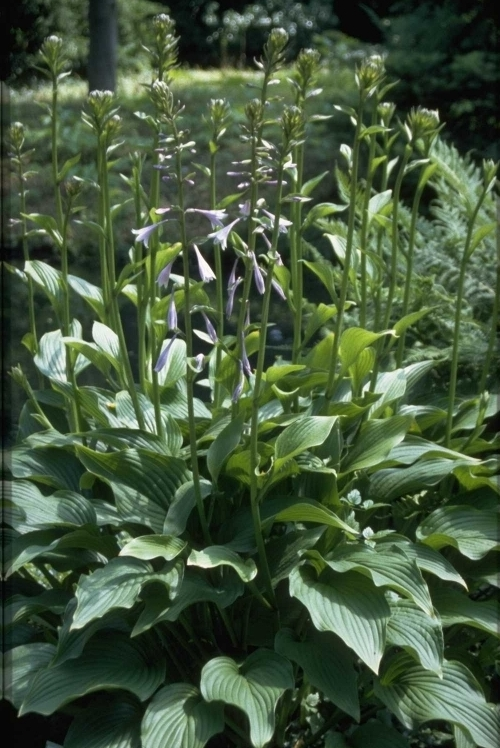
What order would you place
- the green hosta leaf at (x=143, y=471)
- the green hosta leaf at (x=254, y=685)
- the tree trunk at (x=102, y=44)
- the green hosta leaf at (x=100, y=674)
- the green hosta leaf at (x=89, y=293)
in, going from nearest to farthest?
the green hosta leaf at (x=254, y=685)
the green hosta leaf at (x=100, y=674)
the green hosta leaf at (x=143, y=471)
the green hosta leaf at (x=89, y=293)
the tree trunk at (x=102, y=44)

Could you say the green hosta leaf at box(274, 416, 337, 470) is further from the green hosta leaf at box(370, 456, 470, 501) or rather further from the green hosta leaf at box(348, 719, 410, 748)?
the green hosta leaf at box(348, 719, 410, 748)

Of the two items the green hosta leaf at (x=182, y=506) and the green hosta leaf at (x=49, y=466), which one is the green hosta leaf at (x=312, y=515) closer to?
the green hosta leaf at (x=182, y=506)

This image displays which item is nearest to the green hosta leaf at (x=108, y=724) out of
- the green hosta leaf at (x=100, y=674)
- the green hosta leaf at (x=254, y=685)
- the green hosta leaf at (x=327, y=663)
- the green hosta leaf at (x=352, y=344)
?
the green hosta leaf at (x=100, y=674)

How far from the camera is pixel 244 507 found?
8.05 feet

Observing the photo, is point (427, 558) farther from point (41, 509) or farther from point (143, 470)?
point (41, 509)

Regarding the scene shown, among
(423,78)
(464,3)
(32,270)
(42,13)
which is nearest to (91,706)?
(32,270)

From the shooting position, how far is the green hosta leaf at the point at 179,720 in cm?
205

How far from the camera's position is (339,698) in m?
2.15

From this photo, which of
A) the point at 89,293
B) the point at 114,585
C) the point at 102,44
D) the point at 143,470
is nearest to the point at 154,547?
the point at 114,585

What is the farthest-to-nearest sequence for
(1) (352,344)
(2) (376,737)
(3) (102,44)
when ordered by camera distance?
(3) (102,44)
(1) (352,344)
(2) (376,737)

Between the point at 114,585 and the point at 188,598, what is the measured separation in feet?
0.60

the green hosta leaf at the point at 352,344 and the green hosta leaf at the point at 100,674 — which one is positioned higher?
the green hosta leaf at the point at 352,344

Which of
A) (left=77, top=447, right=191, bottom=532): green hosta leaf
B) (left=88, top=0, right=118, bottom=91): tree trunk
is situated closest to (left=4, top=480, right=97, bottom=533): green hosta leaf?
(left=77, top=447, right=191, bottom=532): green hosta leaf

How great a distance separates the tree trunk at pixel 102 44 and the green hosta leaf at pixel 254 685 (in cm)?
699
